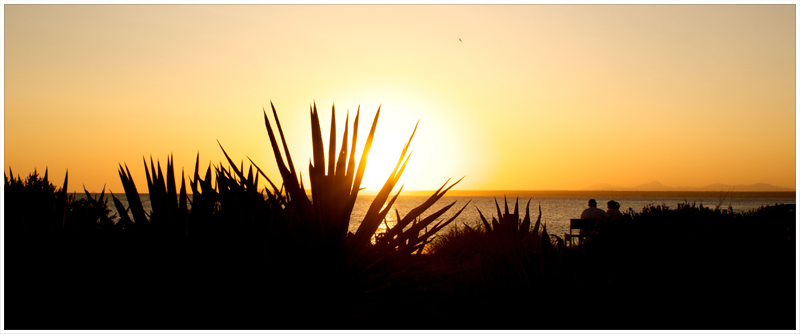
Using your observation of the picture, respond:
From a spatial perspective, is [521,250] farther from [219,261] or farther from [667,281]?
[219,261]

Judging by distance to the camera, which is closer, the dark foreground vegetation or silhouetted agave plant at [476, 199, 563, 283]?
the dark foreground vegetation

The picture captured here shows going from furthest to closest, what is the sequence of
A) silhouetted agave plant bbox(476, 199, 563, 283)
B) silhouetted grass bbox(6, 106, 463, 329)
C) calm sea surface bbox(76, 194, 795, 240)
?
1. calm sea surface bbox(76, 194, 795, 240)
2. silhouetted agave plant bbox(476, 199, 563, 283)
3. silhouetted grass bbox(6, 106, 463, 329)

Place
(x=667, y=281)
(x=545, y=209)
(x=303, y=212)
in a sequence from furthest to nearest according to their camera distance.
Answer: (x=545, y=209) < (x=667, y=281) < (x=303, y=212)

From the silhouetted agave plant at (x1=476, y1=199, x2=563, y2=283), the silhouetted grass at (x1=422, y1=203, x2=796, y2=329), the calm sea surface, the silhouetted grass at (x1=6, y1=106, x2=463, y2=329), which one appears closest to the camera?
the silhouetted grass at (x1=6, y1=106, x2=463, y2=329)

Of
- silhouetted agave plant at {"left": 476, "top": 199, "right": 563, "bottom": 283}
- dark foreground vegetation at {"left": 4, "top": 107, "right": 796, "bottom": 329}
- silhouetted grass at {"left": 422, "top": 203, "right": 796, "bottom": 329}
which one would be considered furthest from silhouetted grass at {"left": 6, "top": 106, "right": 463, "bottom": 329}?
silhouetted agave plant at {"left": 476, "top": 199, "right": 563, "bottom": 283}

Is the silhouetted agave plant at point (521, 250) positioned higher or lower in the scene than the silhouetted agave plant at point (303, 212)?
lower

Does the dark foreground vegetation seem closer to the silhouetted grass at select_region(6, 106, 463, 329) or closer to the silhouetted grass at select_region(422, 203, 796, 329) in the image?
the silhouetted grass at select_region(6, 106, 463, 329)

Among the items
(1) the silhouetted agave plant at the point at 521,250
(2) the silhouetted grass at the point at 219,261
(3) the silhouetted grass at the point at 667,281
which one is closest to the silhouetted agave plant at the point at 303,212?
(2) the silhouetted grass at the point at 219,261

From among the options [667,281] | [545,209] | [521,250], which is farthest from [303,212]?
[545,209]

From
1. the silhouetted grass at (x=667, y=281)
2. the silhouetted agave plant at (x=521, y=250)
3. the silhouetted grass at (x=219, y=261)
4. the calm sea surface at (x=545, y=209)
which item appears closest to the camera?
the silhouetted grass at (x=219, y=261)

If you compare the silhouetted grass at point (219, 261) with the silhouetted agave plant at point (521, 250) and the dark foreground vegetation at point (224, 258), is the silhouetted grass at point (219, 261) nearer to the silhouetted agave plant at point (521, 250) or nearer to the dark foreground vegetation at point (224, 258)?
the dark foreground vegetation at point (224, 258)

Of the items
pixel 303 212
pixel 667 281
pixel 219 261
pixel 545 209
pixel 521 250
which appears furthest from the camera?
pixel 545 209

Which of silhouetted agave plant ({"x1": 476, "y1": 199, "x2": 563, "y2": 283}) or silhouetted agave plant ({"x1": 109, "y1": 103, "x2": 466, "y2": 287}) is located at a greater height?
silhouetted agave plant ({"x1": 109, "y1": 103, "x2": 466, "y2": 287})

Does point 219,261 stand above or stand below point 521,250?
above
